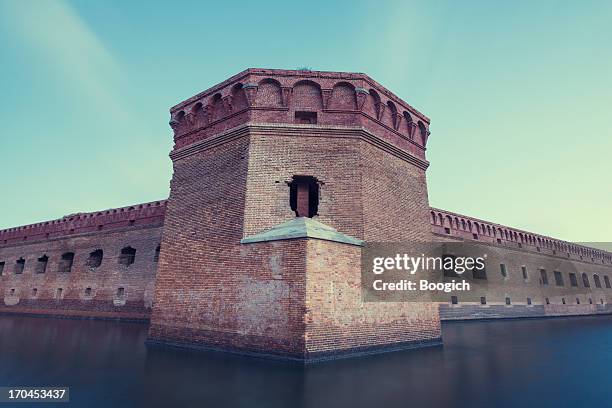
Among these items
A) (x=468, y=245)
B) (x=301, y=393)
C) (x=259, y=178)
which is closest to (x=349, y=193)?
(x=259, y=178)

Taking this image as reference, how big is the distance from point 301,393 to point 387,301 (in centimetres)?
429

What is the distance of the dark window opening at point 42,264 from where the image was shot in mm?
21375

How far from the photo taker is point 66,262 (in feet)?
Result: 66.6

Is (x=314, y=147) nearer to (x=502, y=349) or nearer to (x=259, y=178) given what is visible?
(x=259, y=178)

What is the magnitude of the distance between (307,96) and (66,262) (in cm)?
2009

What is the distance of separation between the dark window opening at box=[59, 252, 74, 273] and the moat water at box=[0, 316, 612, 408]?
1351 centimetres

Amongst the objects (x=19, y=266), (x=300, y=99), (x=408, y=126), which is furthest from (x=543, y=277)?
(x=19, y=266)

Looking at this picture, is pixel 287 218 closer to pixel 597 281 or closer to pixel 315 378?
pixel 315 378

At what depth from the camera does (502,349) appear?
898 centimetres

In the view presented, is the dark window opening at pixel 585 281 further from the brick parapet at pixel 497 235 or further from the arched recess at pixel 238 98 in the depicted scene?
the arched recess at pixel 238 98

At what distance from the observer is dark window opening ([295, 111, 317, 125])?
9203 millimetres

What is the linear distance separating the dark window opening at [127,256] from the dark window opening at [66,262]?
4974 millimetres

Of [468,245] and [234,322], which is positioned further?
[468,245]

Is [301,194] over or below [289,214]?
over
